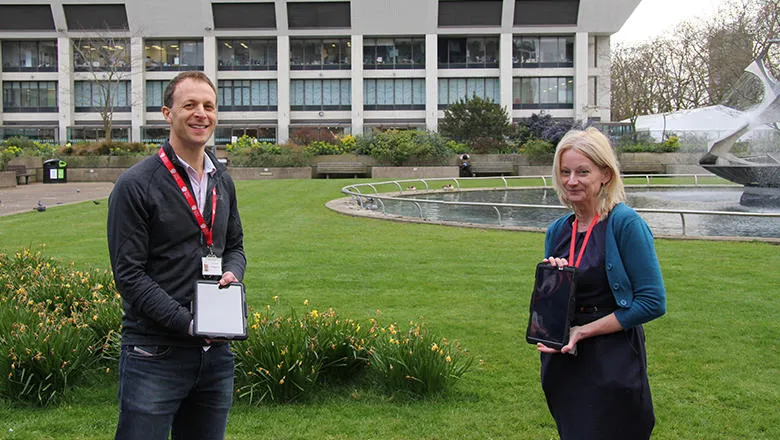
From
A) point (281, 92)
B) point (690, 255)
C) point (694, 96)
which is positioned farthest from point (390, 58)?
point (690, 255)

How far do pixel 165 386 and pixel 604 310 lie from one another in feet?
5.86

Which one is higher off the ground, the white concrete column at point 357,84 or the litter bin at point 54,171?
the white concrete column at point 357,84

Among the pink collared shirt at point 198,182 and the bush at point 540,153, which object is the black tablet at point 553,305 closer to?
the pink collared shirt at point 198,182

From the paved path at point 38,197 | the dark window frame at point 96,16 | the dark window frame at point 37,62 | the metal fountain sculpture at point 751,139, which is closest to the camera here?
the paved path at point 38,197

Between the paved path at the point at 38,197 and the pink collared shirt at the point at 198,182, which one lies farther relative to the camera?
the paved path at the point at 38,197

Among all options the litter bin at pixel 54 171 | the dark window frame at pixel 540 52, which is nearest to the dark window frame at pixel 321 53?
the dark window frame at pixel 540 52

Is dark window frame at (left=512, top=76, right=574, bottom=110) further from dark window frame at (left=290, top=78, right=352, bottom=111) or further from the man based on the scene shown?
the man

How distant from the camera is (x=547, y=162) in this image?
140ft

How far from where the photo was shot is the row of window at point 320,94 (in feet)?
219

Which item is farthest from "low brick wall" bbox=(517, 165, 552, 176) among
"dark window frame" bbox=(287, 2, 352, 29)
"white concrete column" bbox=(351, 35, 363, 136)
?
"dark window frame" bbox=(287, 2, 352, 29)

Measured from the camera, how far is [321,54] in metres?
68.1

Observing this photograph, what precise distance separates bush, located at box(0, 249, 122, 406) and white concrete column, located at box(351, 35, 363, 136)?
59.6 metres

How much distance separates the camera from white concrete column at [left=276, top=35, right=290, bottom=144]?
217ft

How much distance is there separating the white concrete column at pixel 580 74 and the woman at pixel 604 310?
2527 inches
